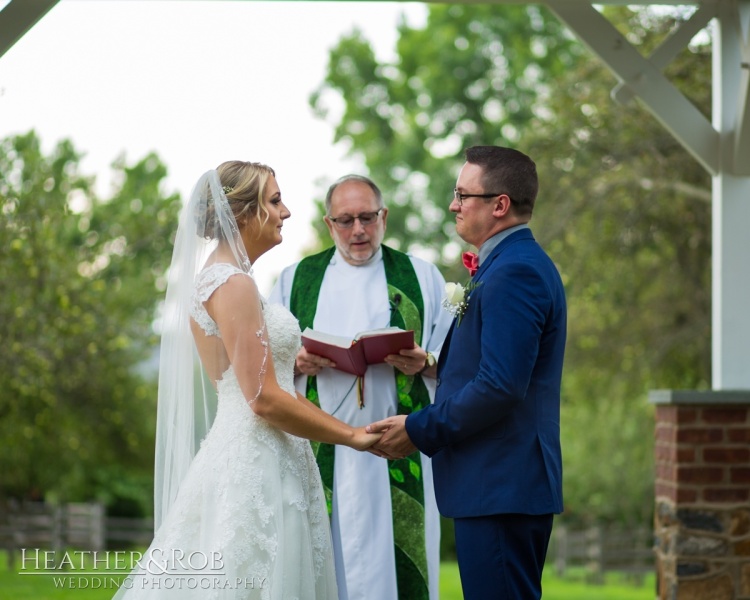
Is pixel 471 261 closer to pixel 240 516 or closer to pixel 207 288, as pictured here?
pixel 207 288

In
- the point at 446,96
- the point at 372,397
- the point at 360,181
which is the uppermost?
the point at 446,96

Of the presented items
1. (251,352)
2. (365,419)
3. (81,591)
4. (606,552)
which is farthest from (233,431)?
(606,552)

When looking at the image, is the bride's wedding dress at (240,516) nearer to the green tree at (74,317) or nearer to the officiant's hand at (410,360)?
the officiant's hand at (410,360)

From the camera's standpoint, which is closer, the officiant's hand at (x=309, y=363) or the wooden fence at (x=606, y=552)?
the officiant's hand at (x=309, y=363)

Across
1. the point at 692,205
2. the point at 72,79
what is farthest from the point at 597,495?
the point at 72,79

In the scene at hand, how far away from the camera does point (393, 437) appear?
11.2ft

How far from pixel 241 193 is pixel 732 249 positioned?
2614mm

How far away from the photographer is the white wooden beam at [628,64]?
16.2 ft

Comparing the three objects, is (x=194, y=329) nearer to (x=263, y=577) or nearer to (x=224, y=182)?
(x=224, y=182)

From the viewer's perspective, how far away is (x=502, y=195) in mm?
3199

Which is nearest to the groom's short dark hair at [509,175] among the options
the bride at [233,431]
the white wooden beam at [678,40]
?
the bride at [233,431]

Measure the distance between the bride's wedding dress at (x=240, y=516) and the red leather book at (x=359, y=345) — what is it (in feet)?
1.48

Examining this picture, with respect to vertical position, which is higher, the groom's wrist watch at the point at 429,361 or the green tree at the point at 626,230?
the green tree at the point at 626,230

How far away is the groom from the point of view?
3.01 meters
